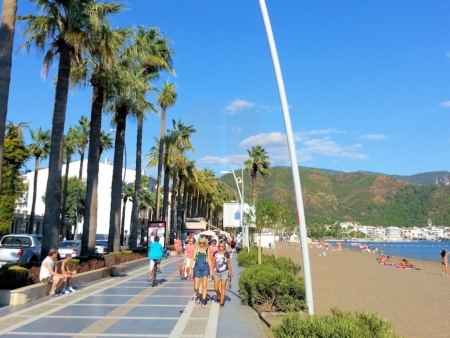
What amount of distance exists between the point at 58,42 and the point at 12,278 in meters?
8.43

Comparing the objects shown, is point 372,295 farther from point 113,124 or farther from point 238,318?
point 113,124

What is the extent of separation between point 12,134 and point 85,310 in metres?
29.2

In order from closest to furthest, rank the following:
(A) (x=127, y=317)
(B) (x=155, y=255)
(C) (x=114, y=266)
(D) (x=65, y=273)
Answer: (A) (x=127, y=317)
(D) (x=65, y=273)
(B) (x=155, y=255)
(C) (x=114, y=266)

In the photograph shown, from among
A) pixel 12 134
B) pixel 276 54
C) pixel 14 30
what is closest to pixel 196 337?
pixel 276 54

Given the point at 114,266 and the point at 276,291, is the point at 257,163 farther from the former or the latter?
the point at 276,291

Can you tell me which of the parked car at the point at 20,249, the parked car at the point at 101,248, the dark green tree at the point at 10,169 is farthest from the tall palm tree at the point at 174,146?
the parked car at the point at 20,249

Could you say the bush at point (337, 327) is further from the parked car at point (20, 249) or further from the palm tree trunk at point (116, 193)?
the palm tree trunk at point (116, 193)

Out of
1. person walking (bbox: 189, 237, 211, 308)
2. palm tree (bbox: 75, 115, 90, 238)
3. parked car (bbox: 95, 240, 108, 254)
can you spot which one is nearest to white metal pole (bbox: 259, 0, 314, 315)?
person walking (bbox: 189, 237, 211, 308)

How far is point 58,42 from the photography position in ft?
52.4

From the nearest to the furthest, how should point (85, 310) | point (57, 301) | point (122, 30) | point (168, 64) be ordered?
point (85, 310), point (57, 301), point (122, 30), point (168, 64)

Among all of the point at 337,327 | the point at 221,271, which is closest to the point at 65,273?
the point at 221,271

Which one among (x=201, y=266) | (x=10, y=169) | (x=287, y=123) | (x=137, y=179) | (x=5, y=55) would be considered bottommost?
(x=201, y=266)

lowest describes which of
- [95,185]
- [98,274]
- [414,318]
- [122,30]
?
[414,318]

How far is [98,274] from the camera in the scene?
55.4 ft
